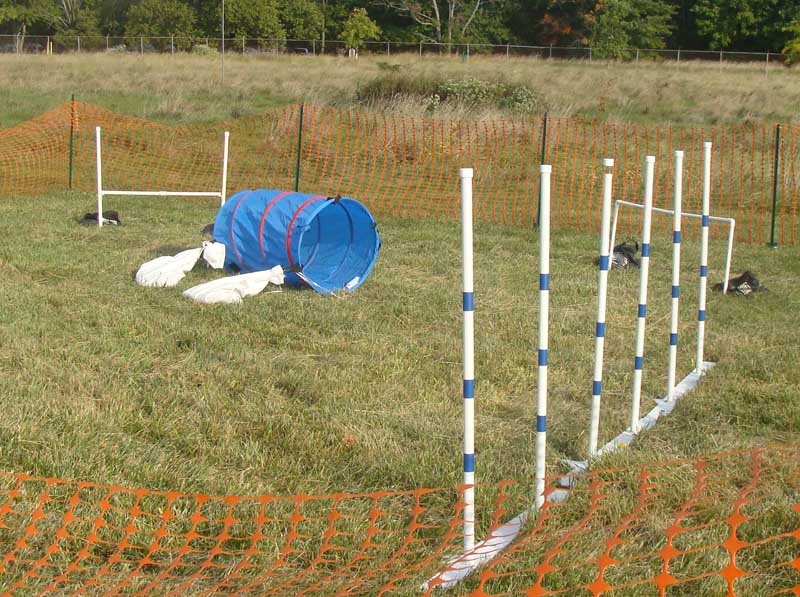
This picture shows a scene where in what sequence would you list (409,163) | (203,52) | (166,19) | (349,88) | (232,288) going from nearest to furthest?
(232,288)
(409,163)
(349,88)
(203,52)
(166,19)

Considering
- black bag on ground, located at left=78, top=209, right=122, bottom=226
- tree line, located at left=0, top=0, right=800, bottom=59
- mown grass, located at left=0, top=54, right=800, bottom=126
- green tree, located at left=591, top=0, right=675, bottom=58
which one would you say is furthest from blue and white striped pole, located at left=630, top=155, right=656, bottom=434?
green tree, located at left=591, top=0, right=675, bottom=58

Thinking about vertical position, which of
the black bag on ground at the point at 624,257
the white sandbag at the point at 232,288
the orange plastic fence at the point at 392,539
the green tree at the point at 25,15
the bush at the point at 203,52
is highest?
the green tree at the point at 25,15

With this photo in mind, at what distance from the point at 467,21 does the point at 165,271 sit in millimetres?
46978

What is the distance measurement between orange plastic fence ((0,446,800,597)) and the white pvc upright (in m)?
0.08

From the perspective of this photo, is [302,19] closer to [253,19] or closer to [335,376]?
[253,19]

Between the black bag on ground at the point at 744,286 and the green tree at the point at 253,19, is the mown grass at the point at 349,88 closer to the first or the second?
the black bag on ground at the point at 744,286

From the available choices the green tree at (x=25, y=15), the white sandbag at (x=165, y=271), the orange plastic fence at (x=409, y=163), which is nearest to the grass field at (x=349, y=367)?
the white sandbag at (x=165, y=271)

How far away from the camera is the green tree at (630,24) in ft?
146

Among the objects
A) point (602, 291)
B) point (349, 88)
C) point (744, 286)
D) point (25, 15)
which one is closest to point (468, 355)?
point (602, 291)

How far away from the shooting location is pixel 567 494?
372 cm

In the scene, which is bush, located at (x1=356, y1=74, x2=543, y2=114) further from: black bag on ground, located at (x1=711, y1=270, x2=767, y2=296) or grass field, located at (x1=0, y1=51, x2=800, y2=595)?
black bag on ground, located at (x1=711, y1=270, x2=767, y2=296)

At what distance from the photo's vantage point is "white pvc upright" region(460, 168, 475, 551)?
3.09 m

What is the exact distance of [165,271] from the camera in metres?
7.48

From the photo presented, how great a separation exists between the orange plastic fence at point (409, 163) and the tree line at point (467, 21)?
2741 cm
